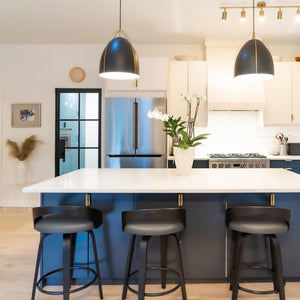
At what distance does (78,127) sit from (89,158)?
561mm

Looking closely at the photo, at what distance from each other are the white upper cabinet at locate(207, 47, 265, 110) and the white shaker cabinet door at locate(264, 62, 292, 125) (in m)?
0.14

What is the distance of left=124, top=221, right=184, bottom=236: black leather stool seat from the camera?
1.75 meters

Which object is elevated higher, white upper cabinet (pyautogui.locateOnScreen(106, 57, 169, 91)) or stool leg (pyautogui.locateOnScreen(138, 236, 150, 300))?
white upper cabinet (pyautogui.locateOnScreen(106, 57, 169, 91))

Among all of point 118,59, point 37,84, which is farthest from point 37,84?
point 118,59

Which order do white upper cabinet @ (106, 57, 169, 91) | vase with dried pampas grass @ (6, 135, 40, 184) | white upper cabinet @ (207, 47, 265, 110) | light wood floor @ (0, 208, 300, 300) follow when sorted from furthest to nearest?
vase with dried pampas grass @ (6, 135, 40, 184), white upper cabinet @ (207, 47, 265, 110), white upper cabinet @ (106, 57, 169, 91), light wood floor @ (0, 208, 300, 300)

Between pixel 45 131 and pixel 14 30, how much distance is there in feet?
5.31

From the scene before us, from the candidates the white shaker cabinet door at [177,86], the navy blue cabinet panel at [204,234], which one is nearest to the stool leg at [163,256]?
the navy blue cabinet panel at [204,234]

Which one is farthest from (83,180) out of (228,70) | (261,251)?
(228,70)

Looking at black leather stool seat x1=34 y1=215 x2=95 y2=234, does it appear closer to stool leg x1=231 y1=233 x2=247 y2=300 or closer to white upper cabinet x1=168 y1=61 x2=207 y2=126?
stool leg x1=231 y1=233 x2=247 y2=300

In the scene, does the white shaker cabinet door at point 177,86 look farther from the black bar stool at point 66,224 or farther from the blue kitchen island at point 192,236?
the black bar stool at point 66,224

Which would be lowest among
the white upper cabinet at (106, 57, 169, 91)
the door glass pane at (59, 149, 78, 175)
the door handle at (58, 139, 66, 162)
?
the door glass pane at (59, 149, 78, 175)

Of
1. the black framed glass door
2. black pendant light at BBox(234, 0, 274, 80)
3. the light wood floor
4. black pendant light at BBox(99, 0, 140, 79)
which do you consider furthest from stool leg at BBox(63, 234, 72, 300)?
the black framed glass door

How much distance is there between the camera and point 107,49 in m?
2.26

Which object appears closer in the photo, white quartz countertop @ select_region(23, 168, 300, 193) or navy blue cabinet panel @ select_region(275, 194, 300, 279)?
white quartz countertop @ select_region(23, 168, 300, 193)
